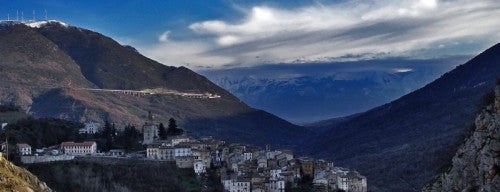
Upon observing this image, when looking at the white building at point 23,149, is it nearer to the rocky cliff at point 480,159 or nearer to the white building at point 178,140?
the white building at point 178,140

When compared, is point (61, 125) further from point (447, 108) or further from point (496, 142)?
point (447, 108)

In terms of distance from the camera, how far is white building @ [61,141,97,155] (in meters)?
92.5

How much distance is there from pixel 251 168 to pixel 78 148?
73.5ft

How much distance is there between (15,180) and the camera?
180 feet

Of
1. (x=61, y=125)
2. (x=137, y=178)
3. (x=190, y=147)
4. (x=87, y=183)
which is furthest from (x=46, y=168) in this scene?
(x=61, y=125)

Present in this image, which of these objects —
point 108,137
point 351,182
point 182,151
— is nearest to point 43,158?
point 182,151

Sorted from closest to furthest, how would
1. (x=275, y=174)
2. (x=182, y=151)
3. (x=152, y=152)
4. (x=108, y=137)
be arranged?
(x=275, y=174)
(x=152, y=152)
(x=182, y=151)
(x=108, y=137)

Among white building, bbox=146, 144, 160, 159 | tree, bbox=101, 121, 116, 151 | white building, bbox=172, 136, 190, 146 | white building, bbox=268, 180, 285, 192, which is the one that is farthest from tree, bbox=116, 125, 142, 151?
white building, bbox=268, 180, 285, 192

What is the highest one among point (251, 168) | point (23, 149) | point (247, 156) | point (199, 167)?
point (23, 149)

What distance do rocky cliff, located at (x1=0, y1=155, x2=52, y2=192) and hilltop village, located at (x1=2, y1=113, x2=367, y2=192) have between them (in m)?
22.6

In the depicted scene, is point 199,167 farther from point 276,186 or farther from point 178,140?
point 178,140

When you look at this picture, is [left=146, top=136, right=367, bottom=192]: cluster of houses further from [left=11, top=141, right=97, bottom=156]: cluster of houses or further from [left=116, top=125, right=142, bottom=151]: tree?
[left=11, top=141, right=97, bottom=156]: cluster of houses

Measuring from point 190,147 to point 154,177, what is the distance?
1106cm

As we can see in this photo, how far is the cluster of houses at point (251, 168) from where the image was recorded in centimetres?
8569
